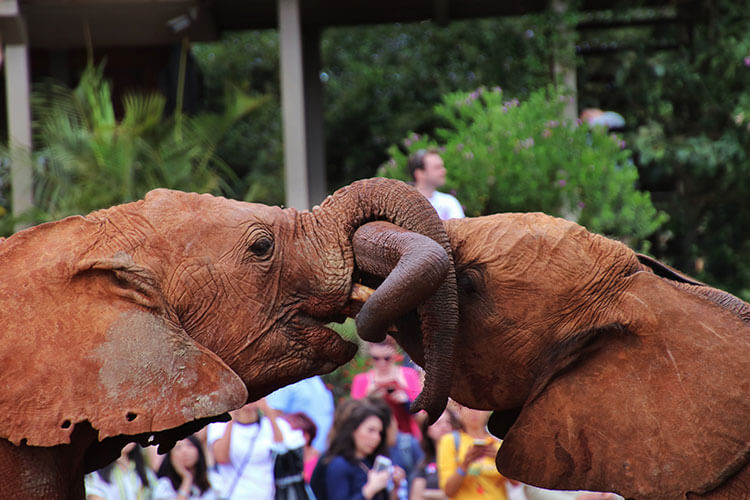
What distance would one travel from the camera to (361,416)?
23.6 feet

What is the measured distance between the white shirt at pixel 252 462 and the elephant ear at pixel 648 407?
300 cm

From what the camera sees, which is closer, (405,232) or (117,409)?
(117,409)

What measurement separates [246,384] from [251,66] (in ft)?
55.7

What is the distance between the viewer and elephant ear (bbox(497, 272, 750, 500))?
4.12 m

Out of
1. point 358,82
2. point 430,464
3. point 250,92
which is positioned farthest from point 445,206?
point 250,92

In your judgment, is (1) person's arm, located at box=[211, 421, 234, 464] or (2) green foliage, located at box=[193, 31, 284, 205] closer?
(1) person's arm, located at box=[211, 421, 234, 464]

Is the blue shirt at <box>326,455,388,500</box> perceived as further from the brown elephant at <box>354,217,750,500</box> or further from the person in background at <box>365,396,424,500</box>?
the brown elephant at <box>354,217,750,500</box>

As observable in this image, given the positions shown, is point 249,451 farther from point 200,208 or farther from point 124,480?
point 200,208

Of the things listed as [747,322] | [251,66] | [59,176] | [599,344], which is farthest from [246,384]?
[251,66]

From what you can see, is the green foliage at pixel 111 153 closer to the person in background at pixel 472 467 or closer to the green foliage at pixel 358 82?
the green foliage at pixel 358 82

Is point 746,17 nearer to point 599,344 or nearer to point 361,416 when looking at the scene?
point 361,416

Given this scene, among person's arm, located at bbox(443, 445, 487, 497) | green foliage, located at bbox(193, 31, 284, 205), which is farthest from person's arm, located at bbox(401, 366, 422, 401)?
green foliage, located at bbox(193, 31, 284, 205)

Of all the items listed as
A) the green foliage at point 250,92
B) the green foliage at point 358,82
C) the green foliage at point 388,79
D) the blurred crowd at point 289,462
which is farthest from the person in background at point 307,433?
the green foliage at point 250,92

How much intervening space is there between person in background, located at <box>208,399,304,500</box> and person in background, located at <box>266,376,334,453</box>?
0.36 metres
